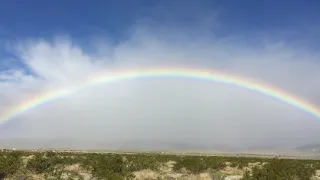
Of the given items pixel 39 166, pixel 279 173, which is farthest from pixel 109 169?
pixel 279 173

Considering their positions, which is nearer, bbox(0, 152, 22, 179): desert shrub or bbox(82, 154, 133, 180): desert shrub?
bbox(82, 154, 133, 180): desert shrub

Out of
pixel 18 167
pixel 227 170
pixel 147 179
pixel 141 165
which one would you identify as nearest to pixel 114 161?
pixel 141 165

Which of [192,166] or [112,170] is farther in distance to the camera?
[192,166]

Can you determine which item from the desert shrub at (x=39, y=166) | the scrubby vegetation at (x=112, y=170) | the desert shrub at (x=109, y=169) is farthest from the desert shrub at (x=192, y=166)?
the desert shrub at (x=39, y=166)

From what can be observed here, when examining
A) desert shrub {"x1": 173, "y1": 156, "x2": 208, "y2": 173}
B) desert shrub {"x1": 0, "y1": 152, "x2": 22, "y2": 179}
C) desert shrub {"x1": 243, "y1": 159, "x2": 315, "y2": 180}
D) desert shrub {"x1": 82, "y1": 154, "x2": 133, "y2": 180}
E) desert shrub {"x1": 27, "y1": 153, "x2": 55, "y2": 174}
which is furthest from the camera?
desert shrub {"x1": 173, "y1": 156, "x2": 208, "y2": 173}

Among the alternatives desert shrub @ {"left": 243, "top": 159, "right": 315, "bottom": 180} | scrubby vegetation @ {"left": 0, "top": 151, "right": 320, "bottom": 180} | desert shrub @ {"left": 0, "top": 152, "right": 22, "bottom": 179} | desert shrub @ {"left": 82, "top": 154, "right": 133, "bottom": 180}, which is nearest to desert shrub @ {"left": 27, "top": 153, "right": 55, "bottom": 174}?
scrubby vegetation @ {"left": 0, "top": 151, "right": 320, "bottom": 180}

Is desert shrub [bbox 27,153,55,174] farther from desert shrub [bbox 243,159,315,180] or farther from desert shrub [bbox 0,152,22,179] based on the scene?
desert shrub [bbox 243,159,315,180]

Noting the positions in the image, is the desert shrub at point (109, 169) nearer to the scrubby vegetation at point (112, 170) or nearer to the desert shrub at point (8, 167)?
the scrubby vegetation at point (112, 170)

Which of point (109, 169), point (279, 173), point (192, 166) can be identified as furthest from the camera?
point (192, 166)

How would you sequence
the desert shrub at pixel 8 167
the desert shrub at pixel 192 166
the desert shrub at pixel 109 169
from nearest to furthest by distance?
1. the desert shrub at pixel 109 169
2. the desert shrub at pixel 8 167
3. the desert shrub at pixel 192 166

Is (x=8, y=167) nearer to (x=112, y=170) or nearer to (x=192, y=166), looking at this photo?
(x=112, y=170)

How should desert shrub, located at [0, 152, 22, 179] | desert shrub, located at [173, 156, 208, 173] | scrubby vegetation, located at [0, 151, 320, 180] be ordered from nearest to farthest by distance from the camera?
1. scrubby vegetation, located at [0, 151, 320, 180]
2. desert shrub, located at [0, 152, 22, 179]
3. desert shrub, located at [173, 156, 208, 173]

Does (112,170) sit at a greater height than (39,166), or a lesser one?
lesser

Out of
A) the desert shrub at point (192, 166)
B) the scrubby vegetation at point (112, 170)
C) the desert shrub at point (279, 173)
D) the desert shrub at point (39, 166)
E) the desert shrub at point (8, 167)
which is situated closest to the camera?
the desert shrub at point (279, 173)
